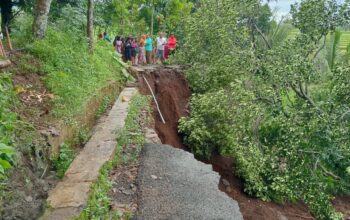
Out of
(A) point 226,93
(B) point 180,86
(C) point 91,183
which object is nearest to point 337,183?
(A) point 226,93

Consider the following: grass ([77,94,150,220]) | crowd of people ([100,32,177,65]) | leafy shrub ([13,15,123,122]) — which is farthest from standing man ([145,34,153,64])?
grass ([77,94,150,220])

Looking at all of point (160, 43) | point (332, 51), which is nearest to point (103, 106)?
point (160, 43)

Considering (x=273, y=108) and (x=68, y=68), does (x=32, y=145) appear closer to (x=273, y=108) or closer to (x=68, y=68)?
(x=68, y=68)

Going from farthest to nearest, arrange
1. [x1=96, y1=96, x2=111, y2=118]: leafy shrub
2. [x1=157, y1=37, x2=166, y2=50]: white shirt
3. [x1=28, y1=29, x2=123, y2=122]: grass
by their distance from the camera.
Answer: [x1=157, y1=37, x2=166, y2=50]: white shirt < [x1=96, y1=96, x2=111, y2=118]: leafy shrub < [x1=28, y1=29, x2=123, y2=122]: grass

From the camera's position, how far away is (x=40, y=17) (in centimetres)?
756

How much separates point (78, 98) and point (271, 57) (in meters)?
5.58

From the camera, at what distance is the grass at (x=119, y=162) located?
3.87 metres

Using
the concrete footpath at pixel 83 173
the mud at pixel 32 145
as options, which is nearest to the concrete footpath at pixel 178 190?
the concrete footpath at pixel 83 173

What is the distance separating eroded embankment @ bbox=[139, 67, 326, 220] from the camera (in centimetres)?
911

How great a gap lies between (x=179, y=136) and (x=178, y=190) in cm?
592

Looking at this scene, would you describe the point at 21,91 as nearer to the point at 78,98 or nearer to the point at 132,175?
the point at 78,98

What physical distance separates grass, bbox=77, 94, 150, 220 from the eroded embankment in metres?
2.15

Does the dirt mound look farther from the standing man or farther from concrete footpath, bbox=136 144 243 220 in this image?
concrete footpath, bbox=136 144 243 220

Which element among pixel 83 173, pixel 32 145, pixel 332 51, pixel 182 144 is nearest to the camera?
pixel 83 173
